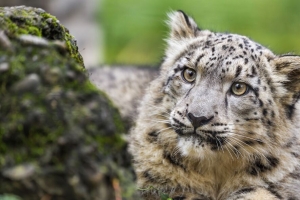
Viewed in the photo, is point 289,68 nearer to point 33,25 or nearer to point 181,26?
point 181,26

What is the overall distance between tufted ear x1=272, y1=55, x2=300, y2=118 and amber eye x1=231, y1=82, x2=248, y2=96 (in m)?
0.60

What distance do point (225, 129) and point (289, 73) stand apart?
1263 mm

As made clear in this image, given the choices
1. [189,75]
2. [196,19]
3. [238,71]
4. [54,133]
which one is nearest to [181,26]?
[189,75]

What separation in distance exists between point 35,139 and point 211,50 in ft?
11.1

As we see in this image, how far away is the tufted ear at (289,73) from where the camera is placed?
709 cm

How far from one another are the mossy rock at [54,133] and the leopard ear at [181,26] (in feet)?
12.2

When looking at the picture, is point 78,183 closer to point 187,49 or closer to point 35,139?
point 35,139

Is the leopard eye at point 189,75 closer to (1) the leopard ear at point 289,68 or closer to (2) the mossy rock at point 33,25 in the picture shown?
(1) the leopard ear at point 289,68

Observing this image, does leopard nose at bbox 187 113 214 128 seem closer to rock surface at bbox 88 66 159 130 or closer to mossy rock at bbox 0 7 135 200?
mossy rock at bbox 0 7 135 200

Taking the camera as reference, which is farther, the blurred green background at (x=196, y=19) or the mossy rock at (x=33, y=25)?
the blurred green background at (x=196, y=19)

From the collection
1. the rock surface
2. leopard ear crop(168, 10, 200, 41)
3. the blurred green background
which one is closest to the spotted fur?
leopard ear crop(168, 10, 200, 41)

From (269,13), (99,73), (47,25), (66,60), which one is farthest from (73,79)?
(269,13)

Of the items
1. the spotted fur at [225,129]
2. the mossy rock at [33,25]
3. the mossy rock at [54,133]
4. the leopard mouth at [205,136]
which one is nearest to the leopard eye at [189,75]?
the spotted fur at [225,129]

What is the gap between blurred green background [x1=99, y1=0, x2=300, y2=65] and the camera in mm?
20328
